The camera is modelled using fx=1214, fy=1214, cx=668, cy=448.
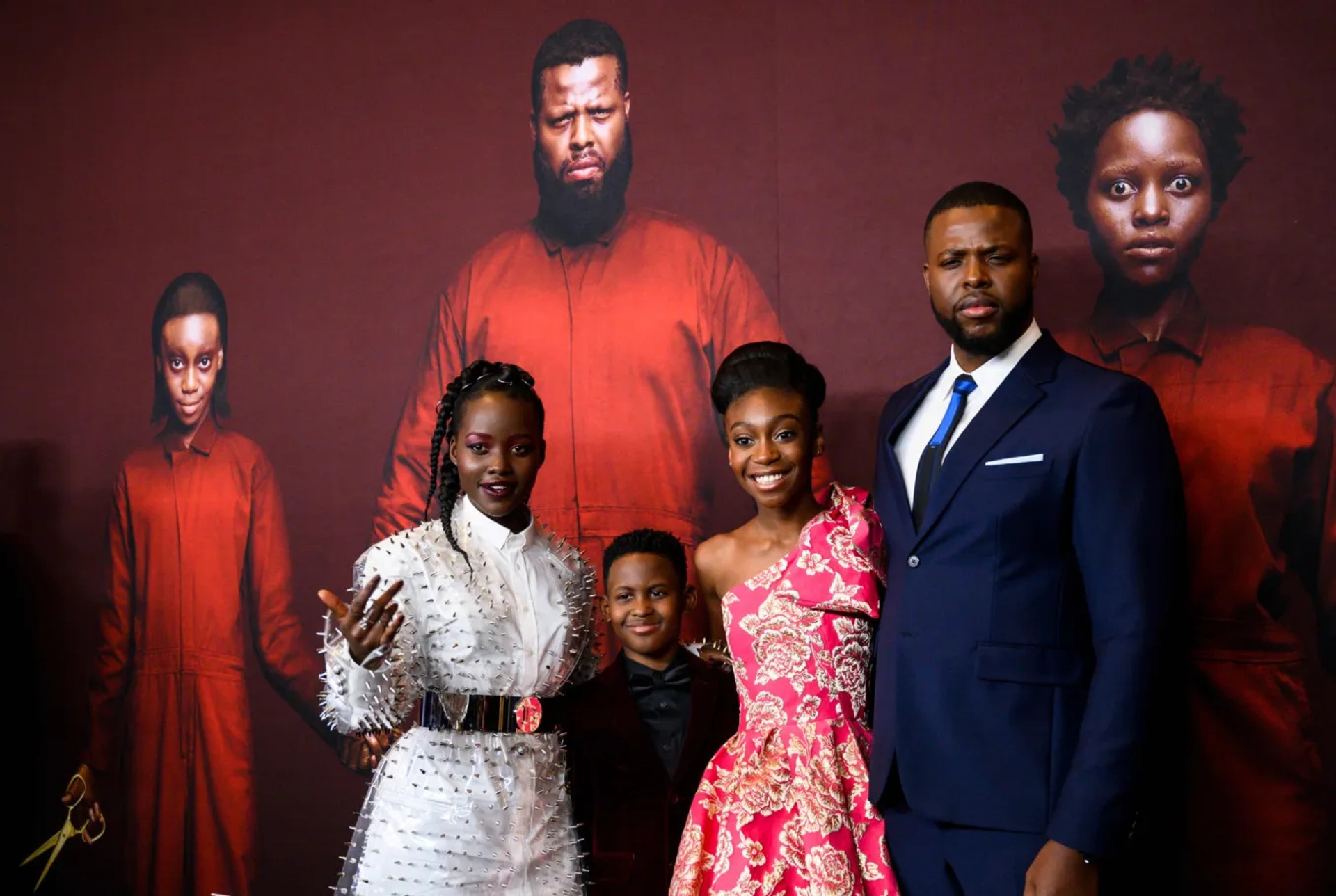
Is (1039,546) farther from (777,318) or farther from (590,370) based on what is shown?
(590,370)

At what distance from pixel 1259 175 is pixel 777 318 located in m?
1.26

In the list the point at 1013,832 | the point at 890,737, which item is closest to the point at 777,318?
the point at 890,737

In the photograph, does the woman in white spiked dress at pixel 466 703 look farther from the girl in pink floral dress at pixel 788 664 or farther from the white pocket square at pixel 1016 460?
the white pocket square at pixel 1016 460

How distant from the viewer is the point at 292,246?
411 centimetres

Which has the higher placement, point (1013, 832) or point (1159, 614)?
point (1159, 614)

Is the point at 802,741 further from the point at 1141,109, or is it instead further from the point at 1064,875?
the point at 1141,109

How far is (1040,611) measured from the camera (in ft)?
7.09

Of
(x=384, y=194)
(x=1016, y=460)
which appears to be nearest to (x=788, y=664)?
(x=1016, y=460)

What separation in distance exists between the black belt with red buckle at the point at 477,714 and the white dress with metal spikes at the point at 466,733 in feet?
0.05

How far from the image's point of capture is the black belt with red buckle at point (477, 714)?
2518 millimetres

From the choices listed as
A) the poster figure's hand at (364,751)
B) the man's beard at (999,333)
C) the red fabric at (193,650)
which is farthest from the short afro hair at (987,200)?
the red fabric at (193,650)

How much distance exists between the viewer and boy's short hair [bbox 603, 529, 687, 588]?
2766mm

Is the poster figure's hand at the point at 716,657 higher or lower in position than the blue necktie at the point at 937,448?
lower

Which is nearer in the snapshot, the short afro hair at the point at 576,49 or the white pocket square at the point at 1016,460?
the white pocket square at the point at 1016,460
